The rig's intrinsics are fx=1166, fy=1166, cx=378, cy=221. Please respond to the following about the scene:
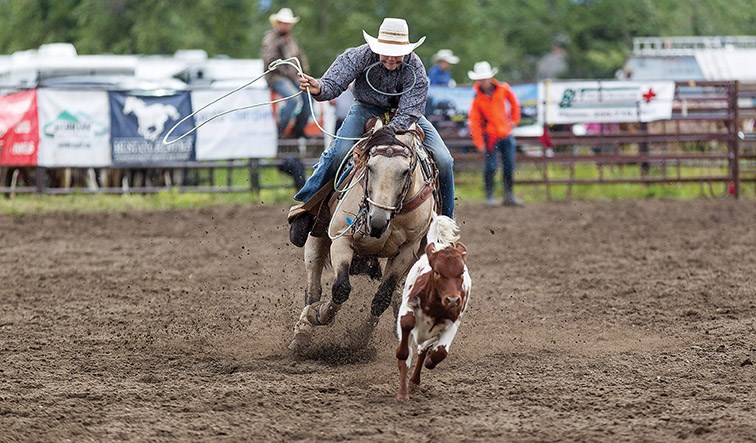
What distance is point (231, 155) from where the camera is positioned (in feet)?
51.4

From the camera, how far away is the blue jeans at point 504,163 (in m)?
15.7

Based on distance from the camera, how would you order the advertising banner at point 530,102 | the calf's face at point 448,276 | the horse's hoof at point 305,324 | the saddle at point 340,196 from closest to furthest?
the calf's face at point 448,276
the saddle at point 340,196
the horse's hoof at point 305,324
the advertising banner at point 530,102

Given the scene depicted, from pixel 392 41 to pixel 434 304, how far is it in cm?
202

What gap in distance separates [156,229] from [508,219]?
13.9ft

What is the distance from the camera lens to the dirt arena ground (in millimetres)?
5066

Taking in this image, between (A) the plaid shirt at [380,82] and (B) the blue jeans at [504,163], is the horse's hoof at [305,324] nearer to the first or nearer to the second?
(A) the plaid shirt at [380,82]

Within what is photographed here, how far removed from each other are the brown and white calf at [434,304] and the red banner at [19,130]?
407 inches

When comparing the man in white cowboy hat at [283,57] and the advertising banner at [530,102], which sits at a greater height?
the man in white cowboy hat at [283,57]

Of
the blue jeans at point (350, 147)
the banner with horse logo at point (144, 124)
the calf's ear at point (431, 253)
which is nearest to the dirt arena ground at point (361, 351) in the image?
the calf's ear at point (431, 253)

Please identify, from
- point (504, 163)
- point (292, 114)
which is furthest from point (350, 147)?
point (292, 114)

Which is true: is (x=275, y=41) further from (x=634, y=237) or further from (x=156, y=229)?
(x=634, y=237)

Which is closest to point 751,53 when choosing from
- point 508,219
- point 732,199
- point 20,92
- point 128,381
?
point 732,199

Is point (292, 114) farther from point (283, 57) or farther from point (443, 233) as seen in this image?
point (443, 233)

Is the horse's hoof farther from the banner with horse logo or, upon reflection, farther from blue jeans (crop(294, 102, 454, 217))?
the banner with horse logo
